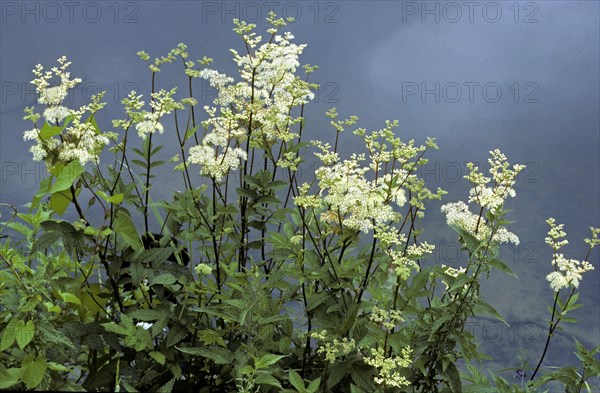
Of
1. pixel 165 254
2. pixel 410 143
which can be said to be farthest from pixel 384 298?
pixel 165 254

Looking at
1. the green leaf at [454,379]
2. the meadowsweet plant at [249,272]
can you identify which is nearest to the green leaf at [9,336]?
the meadowsweet plant at [249,272]

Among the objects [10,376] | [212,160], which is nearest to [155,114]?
[212,160]

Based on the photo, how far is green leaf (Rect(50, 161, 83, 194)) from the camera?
176 cm

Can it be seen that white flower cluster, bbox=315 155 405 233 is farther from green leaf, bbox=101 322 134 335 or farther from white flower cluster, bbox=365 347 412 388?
green leaf, bbox=101 322 134 335

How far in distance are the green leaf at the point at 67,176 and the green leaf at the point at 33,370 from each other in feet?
1.28

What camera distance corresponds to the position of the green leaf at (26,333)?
1682 mm

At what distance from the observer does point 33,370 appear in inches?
68.1

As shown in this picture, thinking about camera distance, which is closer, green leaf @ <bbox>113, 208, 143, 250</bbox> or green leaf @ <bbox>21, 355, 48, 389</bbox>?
green leaf @ <bbox>21, 355, 48, 389</bbox>

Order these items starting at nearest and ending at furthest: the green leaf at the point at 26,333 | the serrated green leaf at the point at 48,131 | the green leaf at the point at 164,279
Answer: the green leaf at the point at 26,333, the serrated green leaf at the point at 48,131, the green leaf at the point at 164,279

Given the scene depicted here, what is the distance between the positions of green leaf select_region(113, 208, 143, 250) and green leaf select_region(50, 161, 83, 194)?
197 millimetres

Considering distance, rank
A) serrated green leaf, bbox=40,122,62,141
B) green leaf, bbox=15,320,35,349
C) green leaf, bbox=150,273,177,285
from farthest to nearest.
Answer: green leaf, bbox=150,273,177,285 → serrated green leaf, bbox=40,122,62,141 → green leaf, bbox=15,320,35,349

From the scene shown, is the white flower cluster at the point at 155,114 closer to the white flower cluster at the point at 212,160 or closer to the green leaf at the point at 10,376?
the white flower cluster at the point at 212,160

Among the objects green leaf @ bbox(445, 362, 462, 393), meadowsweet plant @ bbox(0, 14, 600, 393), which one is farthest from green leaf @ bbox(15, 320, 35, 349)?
green leaf @ bbox(445, 362, 462, 393)

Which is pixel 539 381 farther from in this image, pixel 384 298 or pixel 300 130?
pixel 300 130
